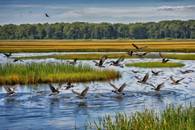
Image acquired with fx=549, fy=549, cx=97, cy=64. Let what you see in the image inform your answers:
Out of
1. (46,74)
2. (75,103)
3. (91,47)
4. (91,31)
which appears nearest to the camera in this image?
(75,103)

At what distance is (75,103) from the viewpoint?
26453mm

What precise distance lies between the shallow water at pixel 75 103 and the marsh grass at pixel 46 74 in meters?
1.07

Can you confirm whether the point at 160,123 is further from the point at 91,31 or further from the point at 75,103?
the point at 91,31

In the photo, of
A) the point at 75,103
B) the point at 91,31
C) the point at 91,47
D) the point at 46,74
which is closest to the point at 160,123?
the point at 75,103

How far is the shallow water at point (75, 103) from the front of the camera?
68.9ft

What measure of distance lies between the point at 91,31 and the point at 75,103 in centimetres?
16936

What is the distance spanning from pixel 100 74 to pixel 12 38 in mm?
164269

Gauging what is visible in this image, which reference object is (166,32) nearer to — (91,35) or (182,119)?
(91,35)

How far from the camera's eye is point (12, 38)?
655ft

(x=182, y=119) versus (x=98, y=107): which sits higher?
(x=182, y=119)

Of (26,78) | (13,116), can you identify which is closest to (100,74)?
(26,78)

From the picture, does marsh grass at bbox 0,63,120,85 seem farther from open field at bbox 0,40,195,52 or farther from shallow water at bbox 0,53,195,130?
open field at bbox 0,40,195,52

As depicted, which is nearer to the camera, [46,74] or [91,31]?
[46,74]

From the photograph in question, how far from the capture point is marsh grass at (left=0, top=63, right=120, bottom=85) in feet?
114
